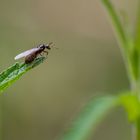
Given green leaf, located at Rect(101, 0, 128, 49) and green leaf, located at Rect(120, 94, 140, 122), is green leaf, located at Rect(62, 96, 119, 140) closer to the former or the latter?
green leaf, located at Rect(120, 94, 140, 122)

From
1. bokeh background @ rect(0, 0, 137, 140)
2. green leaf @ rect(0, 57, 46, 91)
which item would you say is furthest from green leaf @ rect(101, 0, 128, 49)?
bokeh background @ rect(0, 0, 137, 140)

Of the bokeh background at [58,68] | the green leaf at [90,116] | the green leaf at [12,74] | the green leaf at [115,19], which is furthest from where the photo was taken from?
the bokeh background at [58,68]

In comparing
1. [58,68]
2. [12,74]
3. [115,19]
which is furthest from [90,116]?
[58,68]

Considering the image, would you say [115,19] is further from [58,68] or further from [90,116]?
[58,68]

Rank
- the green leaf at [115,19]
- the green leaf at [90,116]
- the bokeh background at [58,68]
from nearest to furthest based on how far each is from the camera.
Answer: the green leaf at [115,19] < the green leaf at [90,116] < the bokeh background at [58,68]

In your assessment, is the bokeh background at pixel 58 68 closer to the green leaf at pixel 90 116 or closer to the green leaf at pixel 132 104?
the green leaf at pixel 90 116

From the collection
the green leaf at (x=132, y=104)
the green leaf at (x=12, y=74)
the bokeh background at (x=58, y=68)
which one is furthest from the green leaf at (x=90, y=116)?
the bokeh background at (x=58, y=68)

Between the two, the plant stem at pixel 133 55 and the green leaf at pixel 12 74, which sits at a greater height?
the plant stem at pixel 133 55
